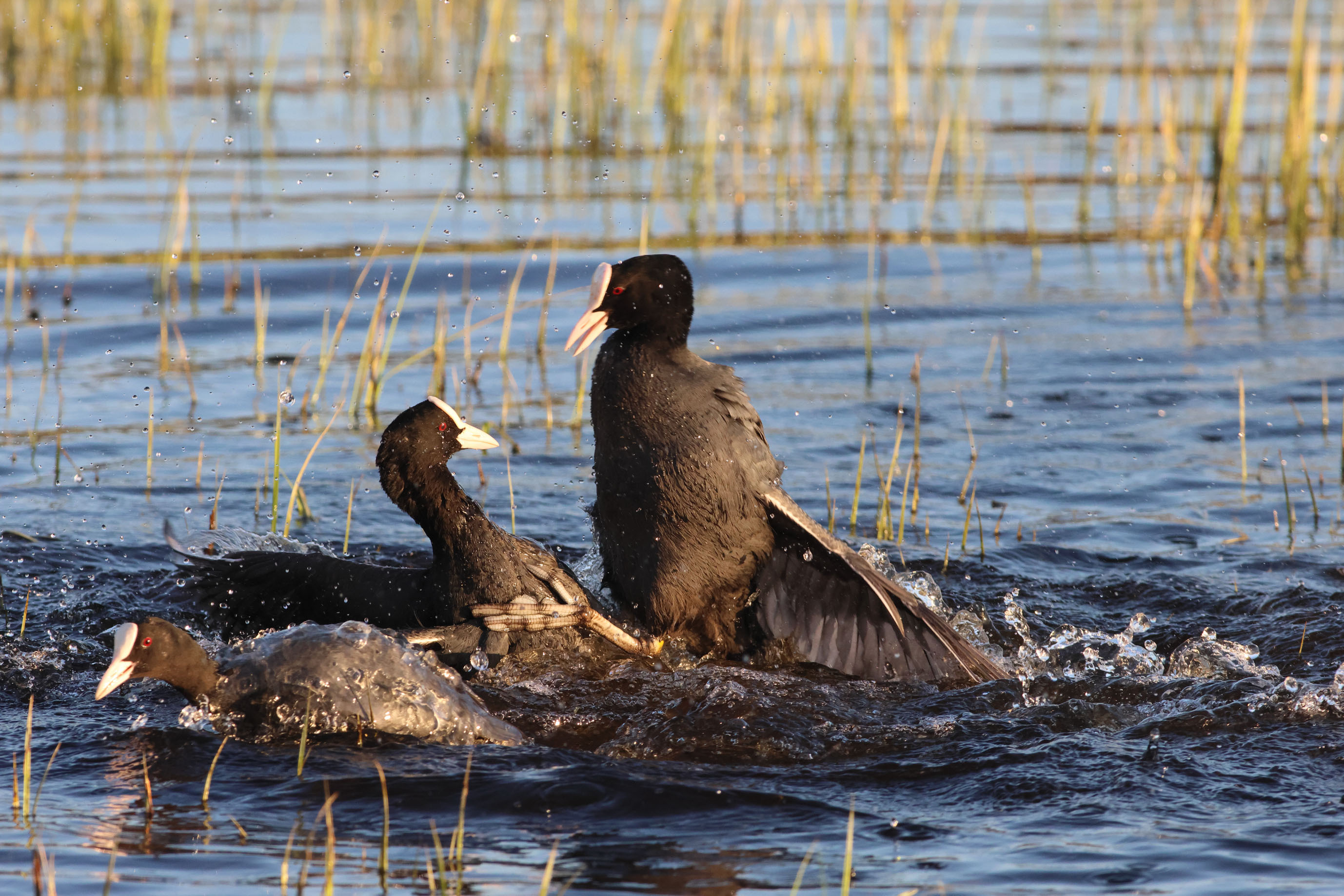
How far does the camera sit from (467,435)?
5176 mm

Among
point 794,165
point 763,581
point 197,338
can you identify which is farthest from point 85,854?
point 794,165

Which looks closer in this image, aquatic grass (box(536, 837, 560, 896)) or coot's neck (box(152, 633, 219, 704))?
aquatic grass (box(536, 837, 560, 896))

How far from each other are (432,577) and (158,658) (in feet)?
3.70

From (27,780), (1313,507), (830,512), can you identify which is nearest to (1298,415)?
(1313,507)

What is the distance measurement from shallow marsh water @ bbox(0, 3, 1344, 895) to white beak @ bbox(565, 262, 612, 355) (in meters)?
1.02

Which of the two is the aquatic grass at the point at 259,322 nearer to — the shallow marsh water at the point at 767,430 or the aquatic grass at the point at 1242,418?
the shallow marsh water at the point at 767,430

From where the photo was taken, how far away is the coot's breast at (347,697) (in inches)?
166

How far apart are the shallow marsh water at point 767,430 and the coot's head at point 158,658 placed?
145 mm

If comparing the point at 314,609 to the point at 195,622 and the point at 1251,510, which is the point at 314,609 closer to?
the point at 195,622

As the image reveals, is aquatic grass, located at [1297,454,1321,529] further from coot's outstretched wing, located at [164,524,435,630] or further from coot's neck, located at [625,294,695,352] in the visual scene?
coot's outstretched wing, located at [164,524,435,630]

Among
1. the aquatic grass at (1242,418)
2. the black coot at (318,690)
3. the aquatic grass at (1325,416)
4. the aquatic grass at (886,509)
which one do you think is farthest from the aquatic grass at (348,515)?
the aquatic grass at (1325,416)

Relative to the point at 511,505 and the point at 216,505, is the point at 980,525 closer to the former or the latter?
the point at 511,505

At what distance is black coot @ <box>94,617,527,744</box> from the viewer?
418cm

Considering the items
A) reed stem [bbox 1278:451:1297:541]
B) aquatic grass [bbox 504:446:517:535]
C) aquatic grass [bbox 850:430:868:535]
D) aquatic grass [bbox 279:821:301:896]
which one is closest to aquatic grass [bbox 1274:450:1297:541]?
reed stem [bbox 1278:451:1297:541]
